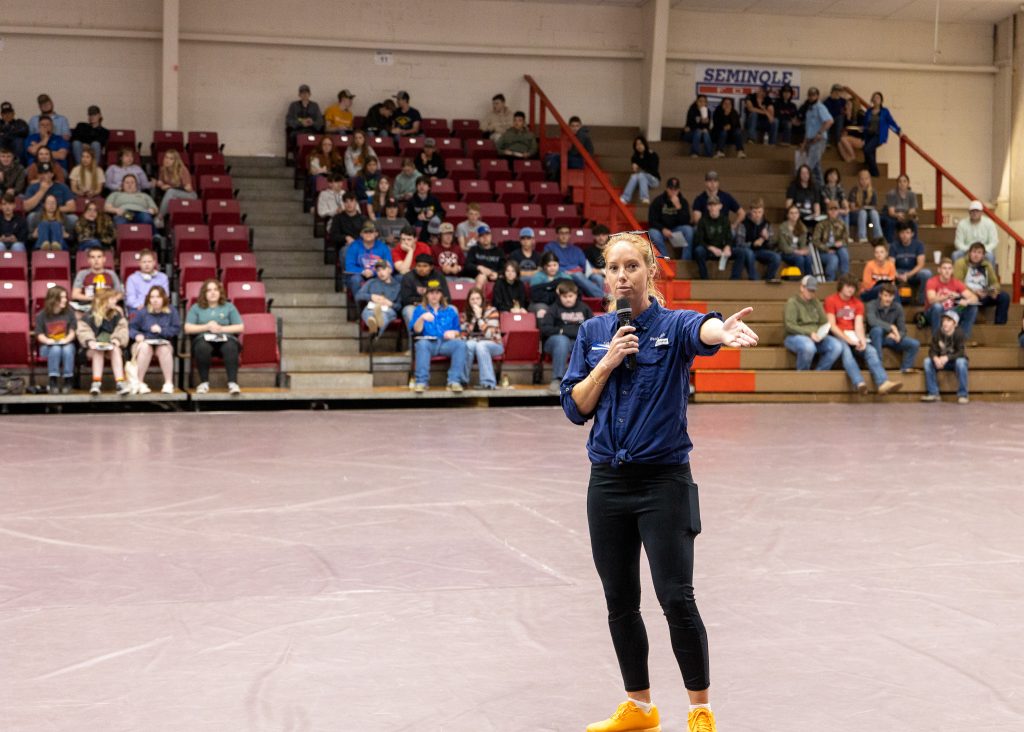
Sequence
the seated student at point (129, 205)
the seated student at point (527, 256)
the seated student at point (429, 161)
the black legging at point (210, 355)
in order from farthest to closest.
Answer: the seated student at point (429, 161)
the seated student at point (129, 205)
the seated student at point (527, 256)
the black legging at point (210, 355)

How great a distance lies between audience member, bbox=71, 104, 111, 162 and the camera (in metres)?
15.9

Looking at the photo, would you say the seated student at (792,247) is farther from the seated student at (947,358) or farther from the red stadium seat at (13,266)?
the red stadium seat at (13,266)

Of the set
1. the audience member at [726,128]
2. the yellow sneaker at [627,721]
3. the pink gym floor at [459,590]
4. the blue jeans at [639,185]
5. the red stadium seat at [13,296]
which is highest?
the audience member at [726,128]

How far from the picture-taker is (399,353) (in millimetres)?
13633

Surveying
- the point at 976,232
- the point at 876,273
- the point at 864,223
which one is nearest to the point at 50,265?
the point at 876,273

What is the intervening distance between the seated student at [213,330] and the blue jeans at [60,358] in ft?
3.66

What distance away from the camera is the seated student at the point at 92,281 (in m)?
12.4

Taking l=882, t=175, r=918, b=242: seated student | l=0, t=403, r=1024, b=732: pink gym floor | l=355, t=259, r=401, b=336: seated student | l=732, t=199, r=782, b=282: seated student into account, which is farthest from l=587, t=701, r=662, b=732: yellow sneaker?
l=882, t=175, r=918, b=242: seated student

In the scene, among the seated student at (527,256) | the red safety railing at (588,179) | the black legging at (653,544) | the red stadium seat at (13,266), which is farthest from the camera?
the red safety railing at (588,179)

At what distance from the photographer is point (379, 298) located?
1327 cm

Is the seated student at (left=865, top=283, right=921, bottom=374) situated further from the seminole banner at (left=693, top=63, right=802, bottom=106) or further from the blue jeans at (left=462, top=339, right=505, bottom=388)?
the seminole banner at (left=693, top=63, right=802, bottom=106)

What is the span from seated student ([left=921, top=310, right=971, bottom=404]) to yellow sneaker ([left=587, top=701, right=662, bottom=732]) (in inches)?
438

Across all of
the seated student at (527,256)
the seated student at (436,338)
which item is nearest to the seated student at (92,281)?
the seated student at (436,338)

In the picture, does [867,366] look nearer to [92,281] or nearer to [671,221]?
[671,221]
